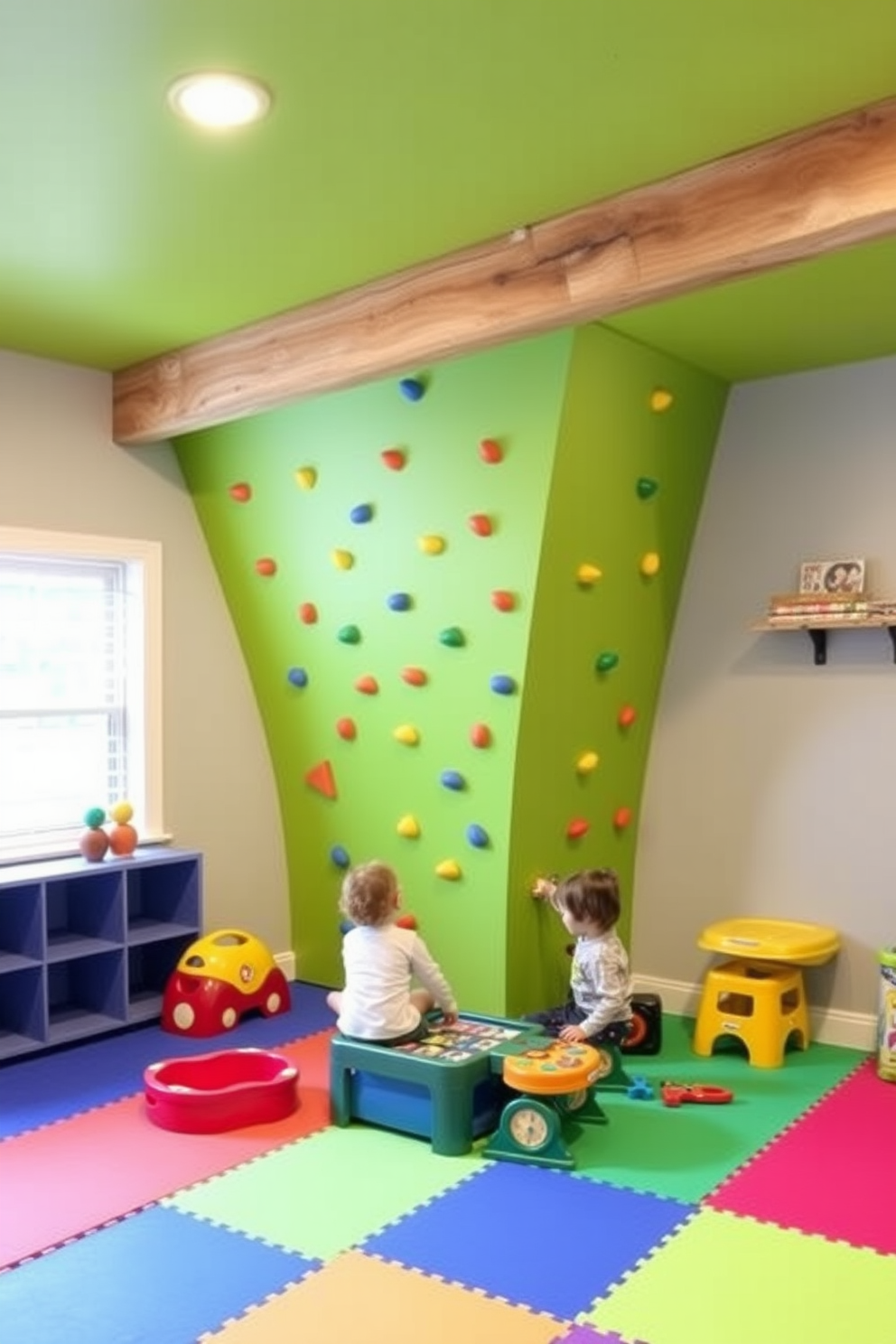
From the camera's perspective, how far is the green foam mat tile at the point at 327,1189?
297 cm

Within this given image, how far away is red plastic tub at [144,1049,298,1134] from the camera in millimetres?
3604

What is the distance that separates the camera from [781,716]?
4.66 metres

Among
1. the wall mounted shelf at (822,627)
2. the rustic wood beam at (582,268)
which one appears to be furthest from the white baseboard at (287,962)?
the wall mounted shelf at (822,627)

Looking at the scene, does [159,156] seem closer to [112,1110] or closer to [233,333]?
[233,333]

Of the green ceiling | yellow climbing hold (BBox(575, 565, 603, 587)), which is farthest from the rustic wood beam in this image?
yellow climbing hold (BBox(575, 565, 603, 587))

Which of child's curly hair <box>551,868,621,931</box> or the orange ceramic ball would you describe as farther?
the orange ceramic ball

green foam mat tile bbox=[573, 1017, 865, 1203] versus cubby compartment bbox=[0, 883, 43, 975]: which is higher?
cubby compartment bbox=[0, 883, 43, 975]

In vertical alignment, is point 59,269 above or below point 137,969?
above

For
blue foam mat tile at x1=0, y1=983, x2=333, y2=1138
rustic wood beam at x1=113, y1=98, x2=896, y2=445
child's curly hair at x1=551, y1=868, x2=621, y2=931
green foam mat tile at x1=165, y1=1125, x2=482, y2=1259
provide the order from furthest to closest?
child's curly hair at x1=551, y1=868, x2=621, y2=931
blue foam mat tile at x1=0, y1=983, x2=333, y2=1138
green foam mat tile at x1=165, y1=1125, x2=482, y2=1259
rustic wood beam at x1=113, y1=98, x2=896, y2=445

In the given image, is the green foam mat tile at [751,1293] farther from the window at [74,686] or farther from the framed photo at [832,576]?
the window at [74,686]

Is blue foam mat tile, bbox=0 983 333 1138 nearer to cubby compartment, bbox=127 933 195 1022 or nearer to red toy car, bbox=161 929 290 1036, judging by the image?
red toy car, bbox=161 929 290 1036

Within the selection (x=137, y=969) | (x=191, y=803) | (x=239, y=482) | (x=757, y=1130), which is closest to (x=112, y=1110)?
(x=137, y=969)

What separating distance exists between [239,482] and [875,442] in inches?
99.3

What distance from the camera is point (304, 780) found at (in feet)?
17.1
